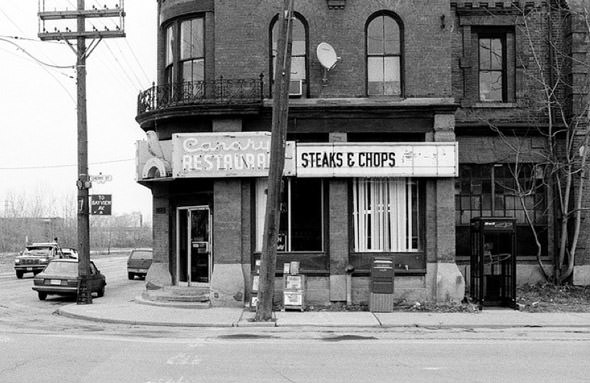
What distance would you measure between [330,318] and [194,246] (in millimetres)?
5790

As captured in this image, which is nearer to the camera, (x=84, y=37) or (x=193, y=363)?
(x=193, y=363)

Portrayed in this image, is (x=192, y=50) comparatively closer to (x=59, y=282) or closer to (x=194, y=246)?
(x=194, y=246)

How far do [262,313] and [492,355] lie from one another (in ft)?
20.7

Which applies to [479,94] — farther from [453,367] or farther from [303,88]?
[453,367]

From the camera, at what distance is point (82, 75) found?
21047 mm

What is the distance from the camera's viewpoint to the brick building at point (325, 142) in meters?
19.0

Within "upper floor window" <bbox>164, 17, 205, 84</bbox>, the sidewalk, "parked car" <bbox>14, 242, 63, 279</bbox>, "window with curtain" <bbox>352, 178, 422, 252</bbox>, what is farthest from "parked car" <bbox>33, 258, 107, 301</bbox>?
"parked car" <bbox>14, 242, 63, 279</bbox>

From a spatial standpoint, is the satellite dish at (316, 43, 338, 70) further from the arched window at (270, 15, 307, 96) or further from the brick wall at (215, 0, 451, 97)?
the arched window at (270, 15, 307, 96)

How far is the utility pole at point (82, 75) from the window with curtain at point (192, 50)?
2.21 meters

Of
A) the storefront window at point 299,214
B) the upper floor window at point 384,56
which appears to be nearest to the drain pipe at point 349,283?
the storefront window at point 299,214

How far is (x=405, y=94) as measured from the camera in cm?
1955

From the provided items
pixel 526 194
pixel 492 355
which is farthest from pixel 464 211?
pixel 492 355

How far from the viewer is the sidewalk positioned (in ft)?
52.8

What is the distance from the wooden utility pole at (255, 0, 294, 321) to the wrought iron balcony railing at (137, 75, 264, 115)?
258 cm
